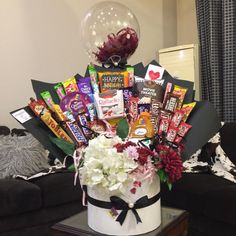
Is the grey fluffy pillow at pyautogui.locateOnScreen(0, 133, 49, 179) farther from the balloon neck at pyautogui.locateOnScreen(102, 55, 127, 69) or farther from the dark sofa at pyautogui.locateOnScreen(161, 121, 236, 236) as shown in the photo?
the balloon neck at pyautogui.locateOnScreen(102, 55, 127, 69)

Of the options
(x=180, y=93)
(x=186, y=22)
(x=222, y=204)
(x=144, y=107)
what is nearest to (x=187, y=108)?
(x=180, y=93)

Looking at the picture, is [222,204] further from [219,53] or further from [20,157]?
[219,53]

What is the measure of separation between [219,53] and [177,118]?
2.15 meters

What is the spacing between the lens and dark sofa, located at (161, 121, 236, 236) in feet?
5.55

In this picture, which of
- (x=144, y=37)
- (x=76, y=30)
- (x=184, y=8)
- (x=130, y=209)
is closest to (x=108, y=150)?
(x=130, y=209)

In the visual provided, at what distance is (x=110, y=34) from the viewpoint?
1.44 metres

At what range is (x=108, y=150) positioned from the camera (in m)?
1.02

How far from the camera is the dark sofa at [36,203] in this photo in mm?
1784

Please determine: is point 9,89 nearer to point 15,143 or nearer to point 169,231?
point 15,143

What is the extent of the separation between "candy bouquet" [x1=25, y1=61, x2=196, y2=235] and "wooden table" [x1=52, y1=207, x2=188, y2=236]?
3 centimetres

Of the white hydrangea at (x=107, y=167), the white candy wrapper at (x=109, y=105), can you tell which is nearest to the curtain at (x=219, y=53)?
the white candy wrapper at (x=109, y=105)

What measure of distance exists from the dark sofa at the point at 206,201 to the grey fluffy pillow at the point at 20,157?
810 millimetres

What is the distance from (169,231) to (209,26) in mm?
2473

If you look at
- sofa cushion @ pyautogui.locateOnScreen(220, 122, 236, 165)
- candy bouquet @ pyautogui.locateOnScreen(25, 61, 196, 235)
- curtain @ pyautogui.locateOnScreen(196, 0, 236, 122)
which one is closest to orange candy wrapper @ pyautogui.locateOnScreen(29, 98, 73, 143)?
candy bouquet @ pyautogui.locateOnScreen(25, 61, 196, 235)
